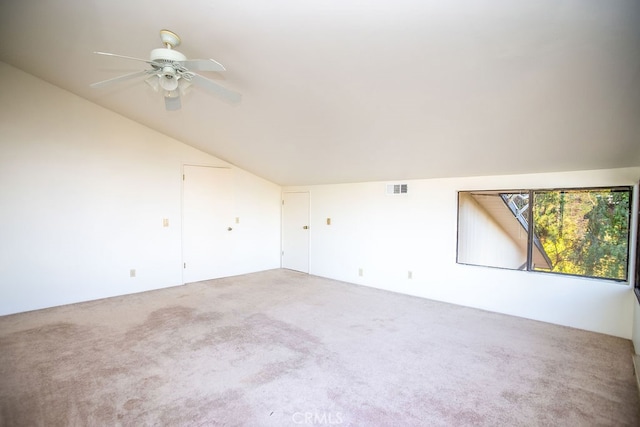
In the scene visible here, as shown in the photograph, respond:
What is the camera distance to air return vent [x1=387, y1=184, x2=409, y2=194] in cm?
482

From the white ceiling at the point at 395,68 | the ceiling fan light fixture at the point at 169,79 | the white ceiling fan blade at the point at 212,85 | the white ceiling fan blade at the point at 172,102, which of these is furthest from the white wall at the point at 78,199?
the white ceiling fan blade at the point at 212,85

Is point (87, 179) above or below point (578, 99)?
below

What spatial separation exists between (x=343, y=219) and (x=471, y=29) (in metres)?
4.06

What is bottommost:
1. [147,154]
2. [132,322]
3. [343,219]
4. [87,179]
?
[132,322]

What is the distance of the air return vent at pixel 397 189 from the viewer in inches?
190

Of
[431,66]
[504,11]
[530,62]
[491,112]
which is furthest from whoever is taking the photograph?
[491,112]

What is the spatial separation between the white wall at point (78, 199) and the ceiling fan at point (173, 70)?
8.68ft

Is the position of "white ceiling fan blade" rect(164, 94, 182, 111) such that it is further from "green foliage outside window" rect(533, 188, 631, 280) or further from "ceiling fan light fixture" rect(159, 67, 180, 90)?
"green foliage outside window" rect(533, 188, 631, 280)

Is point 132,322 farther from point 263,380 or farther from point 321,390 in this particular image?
point 321,390

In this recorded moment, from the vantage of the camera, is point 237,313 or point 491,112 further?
point 237,313

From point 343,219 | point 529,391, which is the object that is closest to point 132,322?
point 343,219

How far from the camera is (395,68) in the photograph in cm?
235

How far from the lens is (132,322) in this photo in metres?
3.60

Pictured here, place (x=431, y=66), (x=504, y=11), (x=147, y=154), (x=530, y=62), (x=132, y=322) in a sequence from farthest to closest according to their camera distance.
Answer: (x=147, y=154)
(x=132, y=322)
(x=431, y=66)
(x=530, y=62)
(x=504, y=11)
